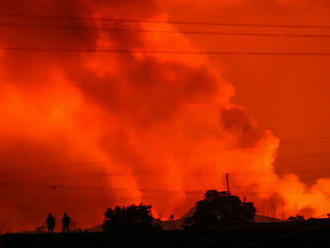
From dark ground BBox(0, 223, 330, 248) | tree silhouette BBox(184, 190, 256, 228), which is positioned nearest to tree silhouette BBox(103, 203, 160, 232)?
tree silhouette BBox(184, 190, 256, 228)

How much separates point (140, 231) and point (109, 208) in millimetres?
60478

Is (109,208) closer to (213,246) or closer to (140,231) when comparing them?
(140,231)

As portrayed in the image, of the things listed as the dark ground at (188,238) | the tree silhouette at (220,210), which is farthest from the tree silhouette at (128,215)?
the dark ground at (188,238)

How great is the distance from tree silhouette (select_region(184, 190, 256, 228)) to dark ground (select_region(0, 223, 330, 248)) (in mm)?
62940

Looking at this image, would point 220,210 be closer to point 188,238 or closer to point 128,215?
point 128,215

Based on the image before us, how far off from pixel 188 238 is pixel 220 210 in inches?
2688

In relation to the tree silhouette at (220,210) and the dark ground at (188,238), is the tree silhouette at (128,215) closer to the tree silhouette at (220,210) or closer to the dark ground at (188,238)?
the tree silhouette at (220,210)

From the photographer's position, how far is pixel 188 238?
40.9 m

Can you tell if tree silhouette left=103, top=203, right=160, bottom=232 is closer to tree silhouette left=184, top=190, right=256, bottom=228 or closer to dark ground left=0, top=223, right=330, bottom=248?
tree silhouette left=184, top=190, right=256, bottom=228

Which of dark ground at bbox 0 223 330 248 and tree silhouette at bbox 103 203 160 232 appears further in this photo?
tree silhouette at bbox 103 203 160 232

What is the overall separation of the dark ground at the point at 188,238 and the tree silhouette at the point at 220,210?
62.9 m

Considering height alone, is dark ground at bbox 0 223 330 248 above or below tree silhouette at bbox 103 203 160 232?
below

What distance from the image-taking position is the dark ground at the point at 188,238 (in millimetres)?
31453

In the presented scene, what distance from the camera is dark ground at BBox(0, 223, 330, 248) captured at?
31.5 m
